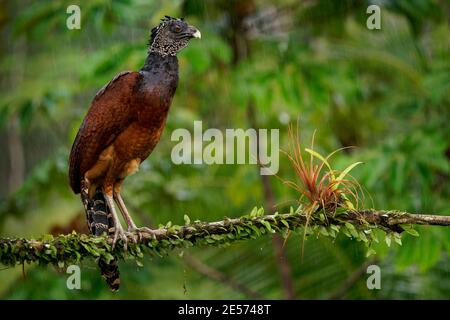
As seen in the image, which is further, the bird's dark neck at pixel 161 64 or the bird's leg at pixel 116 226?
the bird's dark neck at pixel 161 64

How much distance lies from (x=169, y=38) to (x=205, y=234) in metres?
0.98

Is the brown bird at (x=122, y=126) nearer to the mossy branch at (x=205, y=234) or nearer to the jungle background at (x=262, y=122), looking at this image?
the mossy branch at (x=205, y=234)

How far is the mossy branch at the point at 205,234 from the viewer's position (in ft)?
9.61

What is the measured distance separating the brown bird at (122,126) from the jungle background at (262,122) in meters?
1.43

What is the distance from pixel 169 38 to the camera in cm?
358

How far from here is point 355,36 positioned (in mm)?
7062

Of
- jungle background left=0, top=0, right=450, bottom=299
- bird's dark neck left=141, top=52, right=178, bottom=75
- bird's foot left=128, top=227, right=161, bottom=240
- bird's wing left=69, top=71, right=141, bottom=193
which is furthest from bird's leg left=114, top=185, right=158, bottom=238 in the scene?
jungle background left=0, top=0, right=450, bottom=299

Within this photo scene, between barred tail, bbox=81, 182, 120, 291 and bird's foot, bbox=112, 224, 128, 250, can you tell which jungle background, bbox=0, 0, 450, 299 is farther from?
bird's foot, bbox=112, 224, 128, 250

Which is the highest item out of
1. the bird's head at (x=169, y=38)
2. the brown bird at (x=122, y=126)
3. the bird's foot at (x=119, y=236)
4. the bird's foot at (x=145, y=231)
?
the bird's head at (x=169, y=38)

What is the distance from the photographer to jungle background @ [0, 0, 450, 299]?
5.38m

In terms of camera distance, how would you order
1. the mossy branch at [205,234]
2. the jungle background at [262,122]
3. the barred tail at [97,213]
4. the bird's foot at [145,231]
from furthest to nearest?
1. the jungle background at [262,122]
2. the barred tail at [97,213]
3. the bird's foot at [145,231]
4. the mossy branch at [205,234]

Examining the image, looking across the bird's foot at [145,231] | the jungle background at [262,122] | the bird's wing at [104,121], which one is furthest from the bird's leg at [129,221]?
the jungle background at [262,122]
